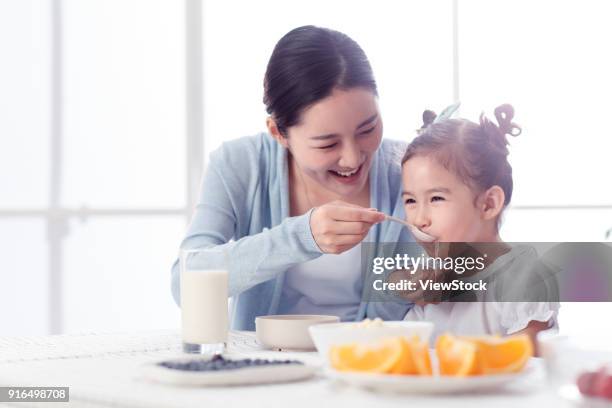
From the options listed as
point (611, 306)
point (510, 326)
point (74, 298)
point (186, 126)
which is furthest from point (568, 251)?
point (74, 298)

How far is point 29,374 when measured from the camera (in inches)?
46.1

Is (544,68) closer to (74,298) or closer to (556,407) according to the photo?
(74,298)

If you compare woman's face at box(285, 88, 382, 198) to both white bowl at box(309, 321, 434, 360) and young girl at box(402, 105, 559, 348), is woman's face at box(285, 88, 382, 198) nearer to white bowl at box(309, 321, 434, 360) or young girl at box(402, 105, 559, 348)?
young girl at box(402, 105, 559, 348)

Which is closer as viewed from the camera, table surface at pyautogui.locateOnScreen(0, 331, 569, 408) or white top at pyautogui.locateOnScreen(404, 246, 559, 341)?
table surface at pyautogui.locateOnScreen(0, 331, 569, 408)

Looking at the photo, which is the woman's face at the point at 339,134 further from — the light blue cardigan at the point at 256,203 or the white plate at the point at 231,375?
the white plate at the point at 231,375

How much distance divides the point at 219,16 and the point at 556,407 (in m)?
2.96

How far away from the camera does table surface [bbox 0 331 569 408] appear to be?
35.3 inches

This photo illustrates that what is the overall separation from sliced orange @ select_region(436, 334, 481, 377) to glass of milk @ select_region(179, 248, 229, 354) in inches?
17.0

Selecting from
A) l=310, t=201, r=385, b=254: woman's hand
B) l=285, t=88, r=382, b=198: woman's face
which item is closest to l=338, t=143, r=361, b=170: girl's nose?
l=285, t=88, r=382, b=198: woman's face

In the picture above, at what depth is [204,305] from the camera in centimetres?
131

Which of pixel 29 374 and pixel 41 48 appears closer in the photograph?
pixel 29 374

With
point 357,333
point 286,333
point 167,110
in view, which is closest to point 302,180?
point 286,333

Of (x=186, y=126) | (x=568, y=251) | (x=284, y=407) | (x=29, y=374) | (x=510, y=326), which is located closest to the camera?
(x=284, y=407)

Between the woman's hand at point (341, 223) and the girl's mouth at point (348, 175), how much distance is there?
32cm
